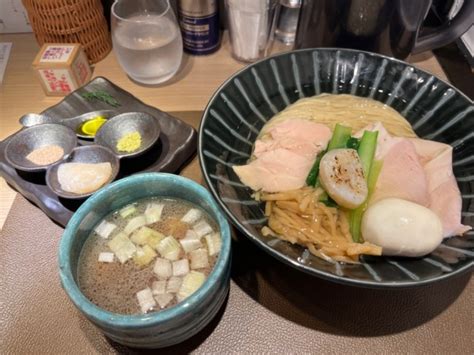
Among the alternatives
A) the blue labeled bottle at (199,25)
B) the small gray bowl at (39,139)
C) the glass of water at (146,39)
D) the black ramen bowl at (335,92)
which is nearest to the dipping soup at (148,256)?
the black ramen bowl at (335,92)

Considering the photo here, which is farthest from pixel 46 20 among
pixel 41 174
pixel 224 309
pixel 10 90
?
pixel 224 309

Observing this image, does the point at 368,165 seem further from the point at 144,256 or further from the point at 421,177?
the point at 144,256

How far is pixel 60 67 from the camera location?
4.22 feet

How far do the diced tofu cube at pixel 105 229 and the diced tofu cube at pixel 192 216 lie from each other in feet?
0.52

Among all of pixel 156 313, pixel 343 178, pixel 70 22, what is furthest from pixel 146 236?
pixel 70 22

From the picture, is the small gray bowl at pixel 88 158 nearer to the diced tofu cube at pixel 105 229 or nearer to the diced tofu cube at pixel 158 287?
the diced tofu cube at pixel 105 229

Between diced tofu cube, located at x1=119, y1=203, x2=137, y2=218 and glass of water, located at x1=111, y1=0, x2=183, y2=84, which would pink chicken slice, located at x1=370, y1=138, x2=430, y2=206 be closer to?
diced tofu cube, located at x1=119, y1=203, x2=137, y2=218

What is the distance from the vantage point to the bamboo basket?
130cm

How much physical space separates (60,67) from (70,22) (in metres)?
0.18

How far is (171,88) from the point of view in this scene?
1397mm

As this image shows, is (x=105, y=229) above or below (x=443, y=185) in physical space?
below

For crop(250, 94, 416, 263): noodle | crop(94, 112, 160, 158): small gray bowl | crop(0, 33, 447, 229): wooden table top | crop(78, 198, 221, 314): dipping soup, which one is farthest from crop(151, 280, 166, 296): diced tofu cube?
crop(0, 33, 447, 229): wooden table top

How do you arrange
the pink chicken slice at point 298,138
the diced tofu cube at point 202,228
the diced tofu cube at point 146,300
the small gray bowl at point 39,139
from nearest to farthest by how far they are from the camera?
1. the diced tofu cube at point 146,300
2. the diced tofu cube at point 202,228
3. the pink chicken slice at point 298,138
4. the small gray bowl at point 39,139

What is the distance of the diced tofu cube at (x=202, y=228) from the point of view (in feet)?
2.86
